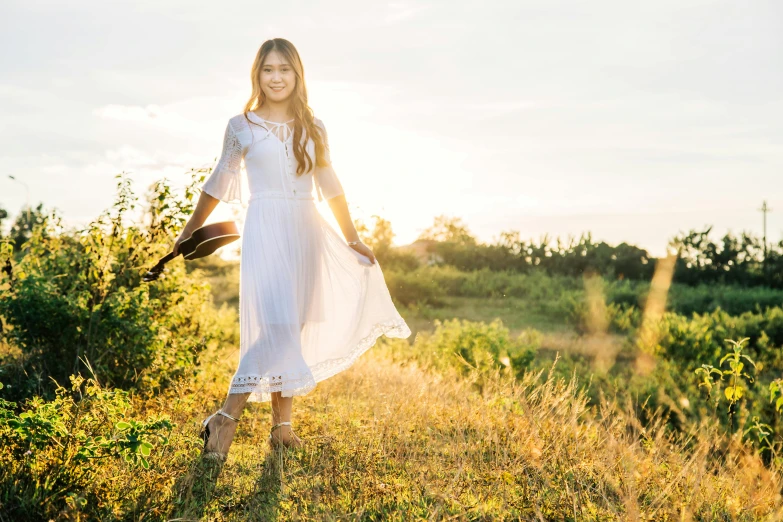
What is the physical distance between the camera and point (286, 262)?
3732mm

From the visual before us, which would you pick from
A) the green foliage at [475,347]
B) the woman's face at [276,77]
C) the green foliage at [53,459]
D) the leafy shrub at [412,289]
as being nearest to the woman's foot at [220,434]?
the green foliage at [53,459]

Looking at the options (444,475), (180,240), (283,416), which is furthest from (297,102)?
(444,475)

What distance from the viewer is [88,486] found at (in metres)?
2.74

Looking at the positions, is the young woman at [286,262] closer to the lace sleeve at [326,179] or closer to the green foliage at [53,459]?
the lace sleeve at [326,179]

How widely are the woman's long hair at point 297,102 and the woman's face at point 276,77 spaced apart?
0.09 ft

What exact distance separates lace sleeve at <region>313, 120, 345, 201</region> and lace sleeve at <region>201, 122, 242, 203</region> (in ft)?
1.48

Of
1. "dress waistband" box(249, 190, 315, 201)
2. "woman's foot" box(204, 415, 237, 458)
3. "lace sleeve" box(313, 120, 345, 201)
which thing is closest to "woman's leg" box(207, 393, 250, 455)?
"woman's foot" box(204, 415, 237, 458)

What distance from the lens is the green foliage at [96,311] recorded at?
511 centimetres

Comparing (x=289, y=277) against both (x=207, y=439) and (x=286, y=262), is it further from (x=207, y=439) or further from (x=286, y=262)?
(x=207, y=439)

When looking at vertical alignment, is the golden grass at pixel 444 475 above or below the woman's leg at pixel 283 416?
below

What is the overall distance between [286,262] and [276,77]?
102 centimetres

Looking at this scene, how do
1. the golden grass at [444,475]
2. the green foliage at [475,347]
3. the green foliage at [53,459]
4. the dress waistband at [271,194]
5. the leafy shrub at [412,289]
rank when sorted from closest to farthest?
the green foliage at [53,459] → the golden grass at [444,475] → the dress waistband at [271,194] → the green foliage at [475,347] → the leafy shrub at [412,289]

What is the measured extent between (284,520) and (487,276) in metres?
19.0

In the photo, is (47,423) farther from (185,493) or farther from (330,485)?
(330,485)
